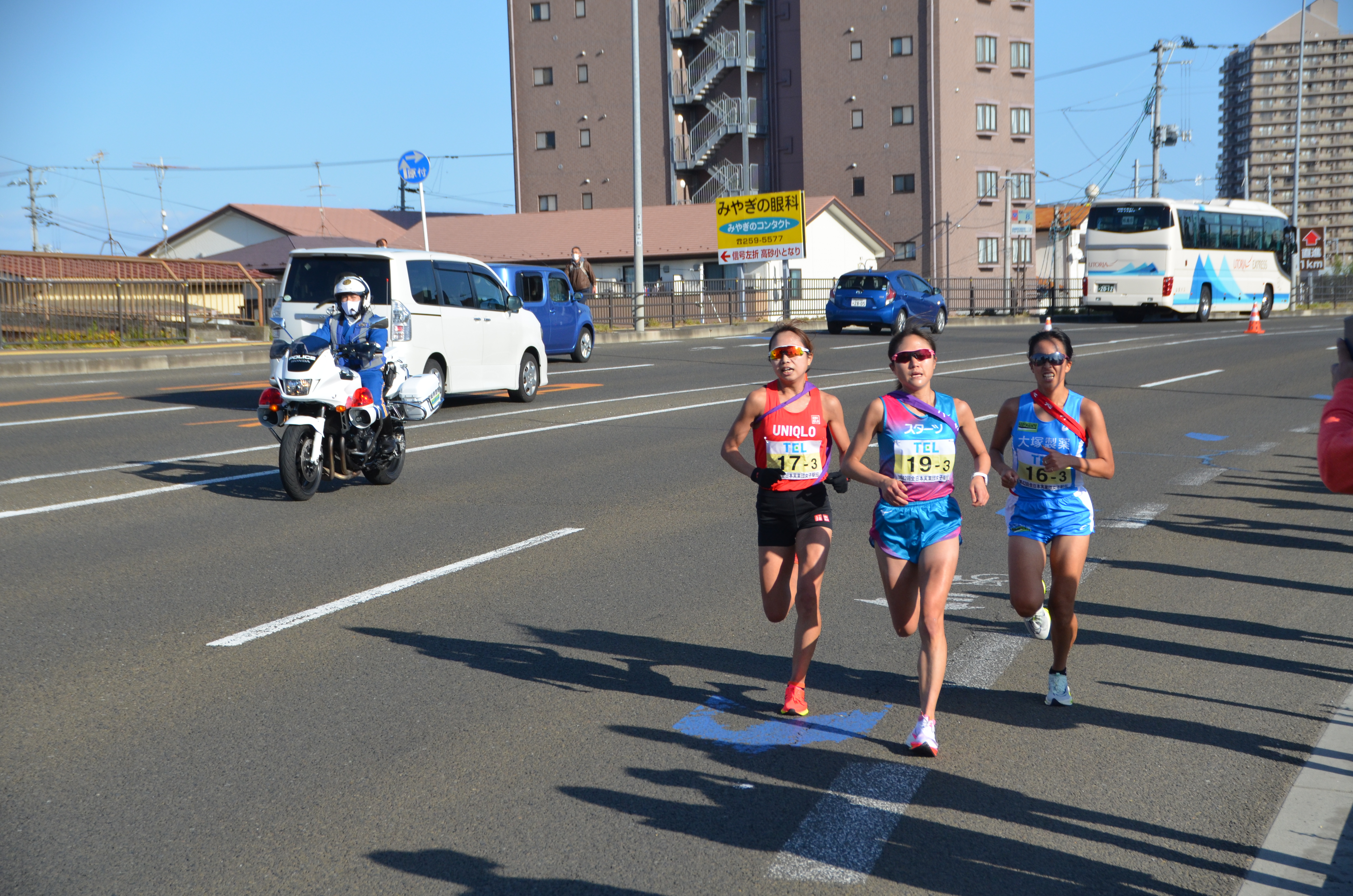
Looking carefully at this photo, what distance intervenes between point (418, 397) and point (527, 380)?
6335 mm

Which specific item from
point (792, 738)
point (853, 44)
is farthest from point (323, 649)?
point (853, 44)

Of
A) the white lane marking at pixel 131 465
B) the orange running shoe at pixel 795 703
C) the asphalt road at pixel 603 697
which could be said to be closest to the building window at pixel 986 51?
the asphalt road at pixel 603 697

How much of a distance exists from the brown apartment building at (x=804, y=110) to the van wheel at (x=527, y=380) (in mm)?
44385

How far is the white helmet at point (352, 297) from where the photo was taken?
404 inches

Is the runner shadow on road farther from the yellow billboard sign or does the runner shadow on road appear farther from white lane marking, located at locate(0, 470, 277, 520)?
the yellow billboard sign

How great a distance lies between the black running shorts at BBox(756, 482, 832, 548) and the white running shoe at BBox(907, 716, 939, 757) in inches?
33.7

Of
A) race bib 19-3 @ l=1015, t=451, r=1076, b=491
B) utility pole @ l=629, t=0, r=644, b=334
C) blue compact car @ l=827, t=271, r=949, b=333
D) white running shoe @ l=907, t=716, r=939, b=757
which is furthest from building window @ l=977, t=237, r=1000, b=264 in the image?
white running shoe @ l=907, t=716, r=939, b=757

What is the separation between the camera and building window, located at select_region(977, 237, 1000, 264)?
62.4 metres

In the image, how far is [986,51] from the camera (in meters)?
61.8

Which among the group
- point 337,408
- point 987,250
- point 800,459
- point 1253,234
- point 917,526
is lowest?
point 917,526

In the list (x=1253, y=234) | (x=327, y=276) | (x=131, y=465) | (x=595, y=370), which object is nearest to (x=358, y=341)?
(x=131, y=465)

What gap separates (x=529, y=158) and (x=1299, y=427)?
59951mm

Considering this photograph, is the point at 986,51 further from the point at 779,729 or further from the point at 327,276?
the point at 779,729

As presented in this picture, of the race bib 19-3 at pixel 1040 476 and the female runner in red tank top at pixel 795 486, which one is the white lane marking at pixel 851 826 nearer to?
the female runner in red tank top at pixel 795 486
